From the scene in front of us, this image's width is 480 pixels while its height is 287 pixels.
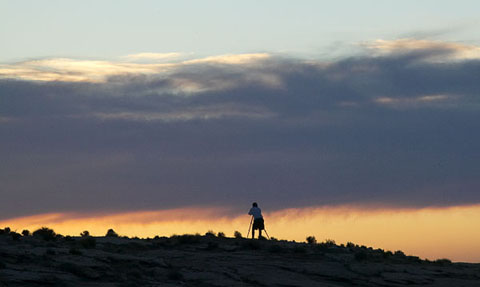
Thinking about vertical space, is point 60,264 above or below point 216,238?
below

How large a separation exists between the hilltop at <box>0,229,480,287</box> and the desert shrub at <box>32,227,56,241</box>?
5 cm

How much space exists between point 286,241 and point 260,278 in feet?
34.3

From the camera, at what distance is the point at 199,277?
3731 centimetres

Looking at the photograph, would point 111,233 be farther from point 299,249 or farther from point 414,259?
point 414,259

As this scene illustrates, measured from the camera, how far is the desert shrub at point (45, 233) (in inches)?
1709

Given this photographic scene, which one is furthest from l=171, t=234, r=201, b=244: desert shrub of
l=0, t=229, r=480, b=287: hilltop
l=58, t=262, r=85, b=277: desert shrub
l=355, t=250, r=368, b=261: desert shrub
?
l=58, t=262, r=85, b=277: desert shrub

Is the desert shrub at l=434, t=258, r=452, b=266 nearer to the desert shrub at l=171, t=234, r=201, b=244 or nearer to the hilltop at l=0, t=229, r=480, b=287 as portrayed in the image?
the hilltop at l=0, t=229, r=480, b=287

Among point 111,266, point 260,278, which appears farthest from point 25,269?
point 260,278

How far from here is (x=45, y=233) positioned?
144 ft

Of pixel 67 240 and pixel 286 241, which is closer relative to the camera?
pixel 67 240

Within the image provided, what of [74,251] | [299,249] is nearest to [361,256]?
[299,249]

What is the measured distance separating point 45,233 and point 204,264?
903cm

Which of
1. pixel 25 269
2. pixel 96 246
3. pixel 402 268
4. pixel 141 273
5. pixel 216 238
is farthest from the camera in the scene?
pixel 216 238

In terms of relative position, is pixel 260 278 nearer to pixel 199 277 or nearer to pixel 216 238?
pixel 199 277
